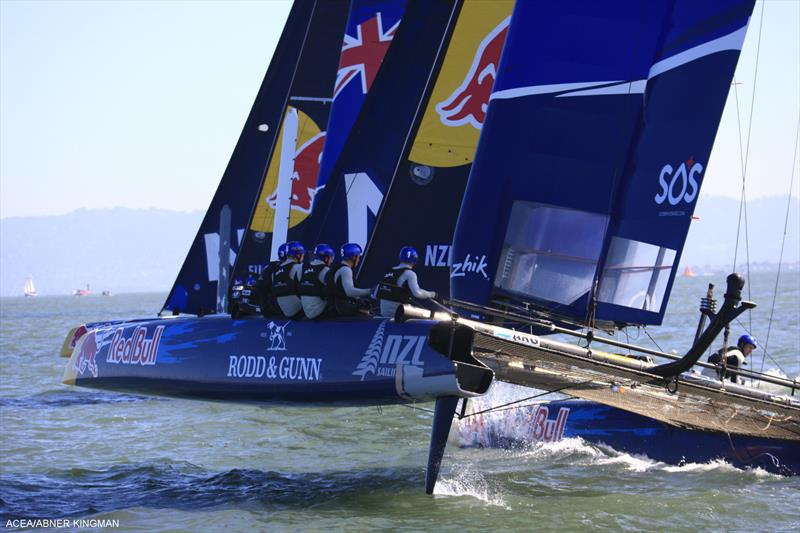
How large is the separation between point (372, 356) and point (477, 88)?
3.45 meters

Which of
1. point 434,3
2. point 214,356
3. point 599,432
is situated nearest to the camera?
point 214,356

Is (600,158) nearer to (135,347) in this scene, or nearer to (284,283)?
(284,283)

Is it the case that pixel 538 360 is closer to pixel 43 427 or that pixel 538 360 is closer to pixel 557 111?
pixel 557 111

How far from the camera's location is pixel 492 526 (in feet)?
24.0

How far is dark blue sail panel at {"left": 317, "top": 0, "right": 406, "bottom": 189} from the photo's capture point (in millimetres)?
12984

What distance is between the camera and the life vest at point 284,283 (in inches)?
336

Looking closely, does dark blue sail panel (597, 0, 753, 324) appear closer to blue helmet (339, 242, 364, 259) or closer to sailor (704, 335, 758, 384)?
sailor (704, 335, 758, 384)

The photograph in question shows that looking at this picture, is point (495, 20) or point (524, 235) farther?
point (495, 20)

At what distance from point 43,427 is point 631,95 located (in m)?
7.06

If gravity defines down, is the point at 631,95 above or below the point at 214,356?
above

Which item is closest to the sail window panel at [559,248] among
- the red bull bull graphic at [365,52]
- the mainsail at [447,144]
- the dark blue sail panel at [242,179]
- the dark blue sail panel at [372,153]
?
the mainsail at [447,144]

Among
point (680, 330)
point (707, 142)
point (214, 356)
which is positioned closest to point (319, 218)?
point (214, 356)

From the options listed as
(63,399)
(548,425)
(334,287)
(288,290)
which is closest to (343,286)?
(334,287)

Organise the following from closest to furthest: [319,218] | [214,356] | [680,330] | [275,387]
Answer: [275,387] < [214,356] < [319,218] < [680,330]
